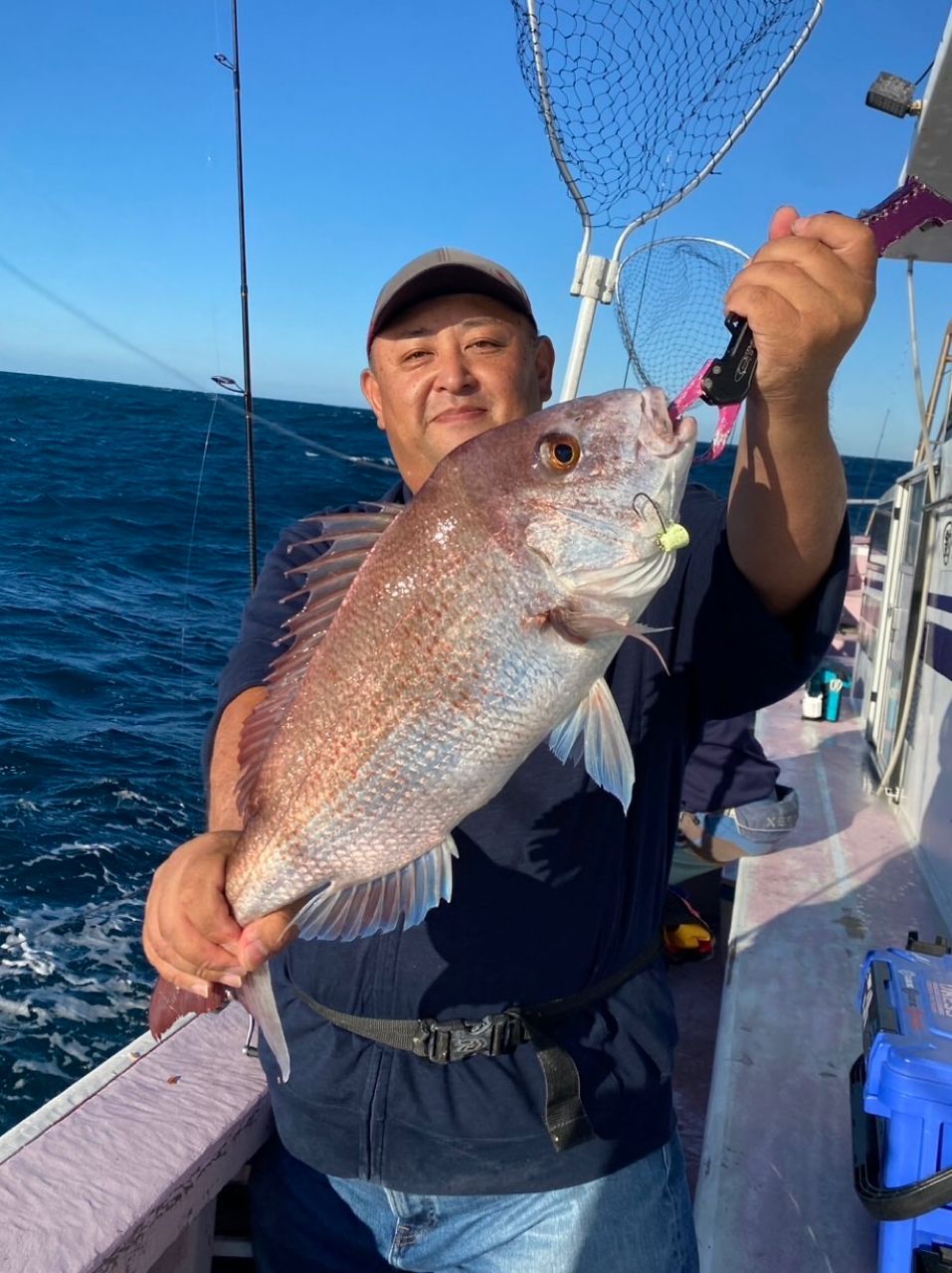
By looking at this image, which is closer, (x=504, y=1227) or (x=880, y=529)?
(x=504, y=1227)

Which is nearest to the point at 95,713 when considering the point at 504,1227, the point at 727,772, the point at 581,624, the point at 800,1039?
the point at 727,772

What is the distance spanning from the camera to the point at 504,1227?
207 cm

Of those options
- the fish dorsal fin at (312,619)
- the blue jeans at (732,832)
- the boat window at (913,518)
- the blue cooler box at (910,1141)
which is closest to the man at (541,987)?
the fish dorsal fin at (312,619)

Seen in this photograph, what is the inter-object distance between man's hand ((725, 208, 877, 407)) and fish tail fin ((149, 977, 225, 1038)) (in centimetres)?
158

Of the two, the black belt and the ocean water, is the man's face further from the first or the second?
the ocean water

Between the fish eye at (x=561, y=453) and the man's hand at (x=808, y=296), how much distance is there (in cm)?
34

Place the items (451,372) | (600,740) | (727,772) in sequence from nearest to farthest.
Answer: (600,740)
(451,372)
(727,772)

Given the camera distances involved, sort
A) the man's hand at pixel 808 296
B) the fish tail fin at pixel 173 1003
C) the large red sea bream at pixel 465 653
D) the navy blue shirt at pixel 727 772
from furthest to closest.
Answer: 1. the navy blue shirt at pixel 727 772
2. the fish tail fin at pixel 173 1003
3. the large red sea bream at pixel 465 653
4. the man's hand at pixel 808 296

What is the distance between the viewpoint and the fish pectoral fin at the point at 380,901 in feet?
5.71

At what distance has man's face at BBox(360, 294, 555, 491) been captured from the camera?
7.82 feet

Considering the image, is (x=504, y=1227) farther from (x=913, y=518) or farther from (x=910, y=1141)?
(x=913, y=518)

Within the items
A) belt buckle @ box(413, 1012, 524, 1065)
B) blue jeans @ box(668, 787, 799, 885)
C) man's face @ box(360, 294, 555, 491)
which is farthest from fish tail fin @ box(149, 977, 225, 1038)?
blue jeans @ box(668, 787, 799, 885)

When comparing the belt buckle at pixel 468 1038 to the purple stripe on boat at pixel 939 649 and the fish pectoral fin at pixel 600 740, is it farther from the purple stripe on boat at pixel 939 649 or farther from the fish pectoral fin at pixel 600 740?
the purple stripe on boat at pixel 939 649

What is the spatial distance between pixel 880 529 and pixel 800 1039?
6301 mm
